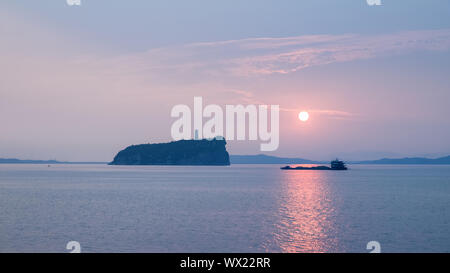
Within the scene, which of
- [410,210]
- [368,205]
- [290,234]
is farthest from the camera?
[368,205]

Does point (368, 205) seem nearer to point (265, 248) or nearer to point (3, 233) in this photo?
point (265, 248)

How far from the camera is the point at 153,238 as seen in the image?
3947 cm

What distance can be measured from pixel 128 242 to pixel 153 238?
2.62 m

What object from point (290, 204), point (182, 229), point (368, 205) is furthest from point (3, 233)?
point (368, 205)

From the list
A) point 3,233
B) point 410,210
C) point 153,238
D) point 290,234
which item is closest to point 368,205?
point 410,210

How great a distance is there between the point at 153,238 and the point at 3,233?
1584 cm
